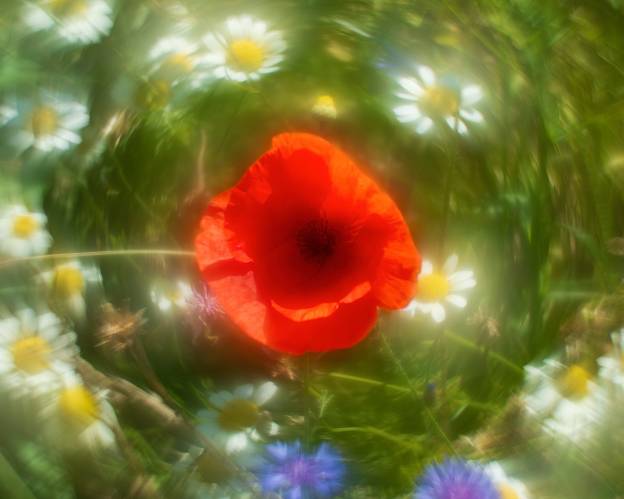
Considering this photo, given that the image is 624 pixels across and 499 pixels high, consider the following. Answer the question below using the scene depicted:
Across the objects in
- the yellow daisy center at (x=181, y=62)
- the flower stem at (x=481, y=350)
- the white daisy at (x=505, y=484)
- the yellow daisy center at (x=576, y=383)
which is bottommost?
the white daisy at (x=505, y=484)

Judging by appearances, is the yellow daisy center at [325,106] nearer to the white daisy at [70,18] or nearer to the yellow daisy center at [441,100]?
the yellow daisy center at [441,100]

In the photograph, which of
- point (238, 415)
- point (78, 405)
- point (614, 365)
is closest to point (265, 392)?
point (238, 415)

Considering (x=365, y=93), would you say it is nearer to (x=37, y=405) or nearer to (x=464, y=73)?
(x=464, y=73)

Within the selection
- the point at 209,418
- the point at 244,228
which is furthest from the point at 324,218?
the point at 209,418

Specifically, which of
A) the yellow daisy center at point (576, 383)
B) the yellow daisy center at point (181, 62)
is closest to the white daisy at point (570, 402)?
the yellow daisy center at point (576, 383)

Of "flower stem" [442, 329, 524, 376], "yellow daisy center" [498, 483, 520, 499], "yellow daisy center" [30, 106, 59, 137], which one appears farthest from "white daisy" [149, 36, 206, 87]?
"yellow daisy center" [498, 483, 520, 499]

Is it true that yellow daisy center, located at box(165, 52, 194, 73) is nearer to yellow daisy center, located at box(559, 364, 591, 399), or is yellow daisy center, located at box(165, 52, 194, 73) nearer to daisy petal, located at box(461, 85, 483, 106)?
daisy petal, located at box(461, 85, 483, 106)
